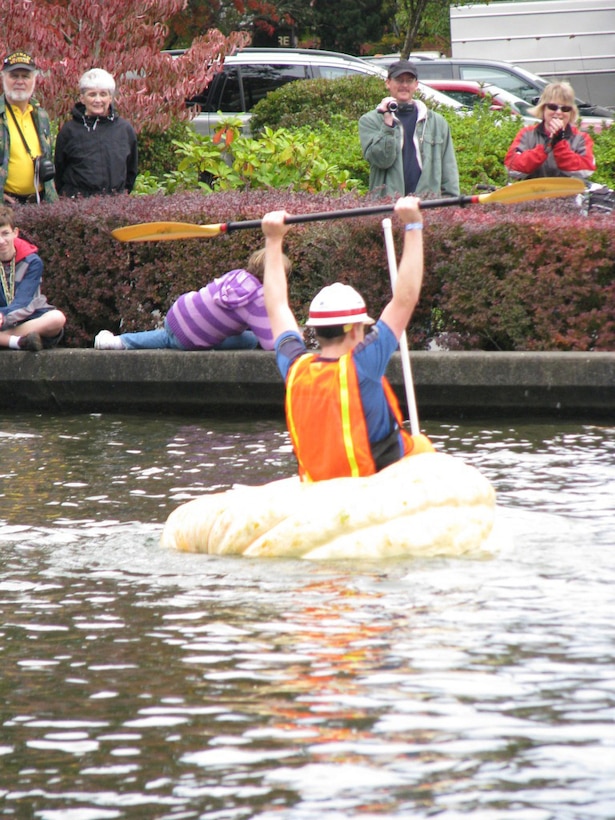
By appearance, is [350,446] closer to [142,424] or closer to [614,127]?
[142,424]

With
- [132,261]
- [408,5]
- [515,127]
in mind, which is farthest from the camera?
[408,5]

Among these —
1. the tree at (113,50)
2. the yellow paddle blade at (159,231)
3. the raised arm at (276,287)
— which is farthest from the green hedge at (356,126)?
the raised arm at (276,287)

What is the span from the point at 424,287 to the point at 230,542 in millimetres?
4467

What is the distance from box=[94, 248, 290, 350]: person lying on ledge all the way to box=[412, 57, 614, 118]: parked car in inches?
607

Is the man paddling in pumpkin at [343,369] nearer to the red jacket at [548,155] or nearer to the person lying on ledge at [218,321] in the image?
the person lying on ledge at [218,321]

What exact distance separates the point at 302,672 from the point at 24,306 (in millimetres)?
6798

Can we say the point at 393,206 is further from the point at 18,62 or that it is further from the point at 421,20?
the point at 421,20

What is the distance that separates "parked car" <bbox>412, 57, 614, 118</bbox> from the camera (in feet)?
84.2

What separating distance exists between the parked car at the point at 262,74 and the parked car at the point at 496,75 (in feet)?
13.2

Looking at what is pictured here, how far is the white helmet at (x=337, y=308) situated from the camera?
6863 millimetres

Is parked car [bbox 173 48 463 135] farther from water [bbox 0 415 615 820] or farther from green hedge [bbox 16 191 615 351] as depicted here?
water [bbox 0 415 615 820]

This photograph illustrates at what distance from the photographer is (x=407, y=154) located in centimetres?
1266

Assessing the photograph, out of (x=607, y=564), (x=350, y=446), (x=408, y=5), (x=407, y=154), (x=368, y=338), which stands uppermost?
(x=408, y=5)

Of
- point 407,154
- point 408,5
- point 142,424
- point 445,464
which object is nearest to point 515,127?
point 407,154
